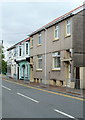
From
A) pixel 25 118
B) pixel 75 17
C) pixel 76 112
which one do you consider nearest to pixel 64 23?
pixel 75 17

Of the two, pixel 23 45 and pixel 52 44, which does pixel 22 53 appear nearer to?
pixel 23 45

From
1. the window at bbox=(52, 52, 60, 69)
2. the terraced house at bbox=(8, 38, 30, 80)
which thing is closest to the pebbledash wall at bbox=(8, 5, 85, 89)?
the window at bbox=(52, 52, 60, 69)

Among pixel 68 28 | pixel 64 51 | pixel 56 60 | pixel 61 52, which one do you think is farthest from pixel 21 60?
pixel 68 28

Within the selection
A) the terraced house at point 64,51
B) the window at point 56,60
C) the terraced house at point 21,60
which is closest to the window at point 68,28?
the terraced house at point 64,51

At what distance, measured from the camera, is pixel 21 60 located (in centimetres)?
3800

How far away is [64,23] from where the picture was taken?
2239 cm

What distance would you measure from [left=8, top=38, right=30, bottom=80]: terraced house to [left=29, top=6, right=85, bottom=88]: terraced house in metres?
6.07

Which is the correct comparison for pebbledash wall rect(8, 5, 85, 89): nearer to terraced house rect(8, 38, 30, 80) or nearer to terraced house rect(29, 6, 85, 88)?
terraced house rect(29, 6, 85, 88)

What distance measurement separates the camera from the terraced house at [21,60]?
3459 centimetres

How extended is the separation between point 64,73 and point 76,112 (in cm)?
1302

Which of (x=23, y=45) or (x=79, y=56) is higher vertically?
(x=23, y=45)

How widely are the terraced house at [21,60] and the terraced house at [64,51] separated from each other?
6071 mm

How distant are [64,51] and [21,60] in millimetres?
16761

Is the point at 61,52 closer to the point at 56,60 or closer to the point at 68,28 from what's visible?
the point at 56,60
